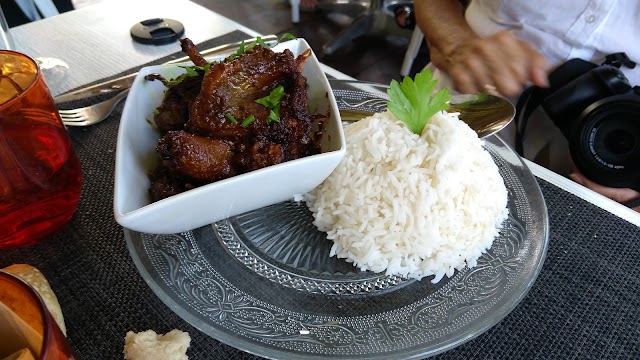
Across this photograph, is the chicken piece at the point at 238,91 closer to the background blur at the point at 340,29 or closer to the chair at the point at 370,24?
the background blur at the point at 340,29

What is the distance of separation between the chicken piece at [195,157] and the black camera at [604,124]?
34.1 inches

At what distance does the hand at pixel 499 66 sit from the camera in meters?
1.29

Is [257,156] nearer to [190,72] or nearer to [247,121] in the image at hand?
[247,121]

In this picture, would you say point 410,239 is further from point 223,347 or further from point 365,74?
point 365,74

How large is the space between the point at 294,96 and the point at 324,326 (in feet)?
1.20

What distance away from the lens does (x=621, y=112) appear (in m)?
1.09

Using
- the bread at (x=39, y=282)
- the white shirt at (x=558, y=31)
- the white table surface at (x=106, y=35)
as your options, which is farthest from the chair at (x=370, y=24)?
the bread at (x=39, y=282)

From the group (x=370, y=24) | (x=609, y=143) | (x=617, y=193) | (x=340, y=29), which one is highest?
(x=609, y=143)

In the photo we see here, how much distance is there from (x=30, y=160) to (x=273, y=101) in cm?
41

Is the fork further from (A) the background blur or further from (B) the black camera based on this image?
(A) the background blur

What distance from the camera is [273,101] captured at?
785 mm

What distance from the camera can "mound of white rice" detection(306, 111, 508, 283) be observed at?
0.77m

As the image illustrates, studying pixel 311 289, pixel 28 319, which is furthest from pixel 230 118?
pixel 28 319

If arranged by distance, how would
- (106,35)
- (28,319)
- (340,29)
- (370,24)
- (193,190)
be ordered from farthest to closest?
1. (340,29)
2. (370,24)
3. (106,35)
4. (193,190)
5. (28,319)
